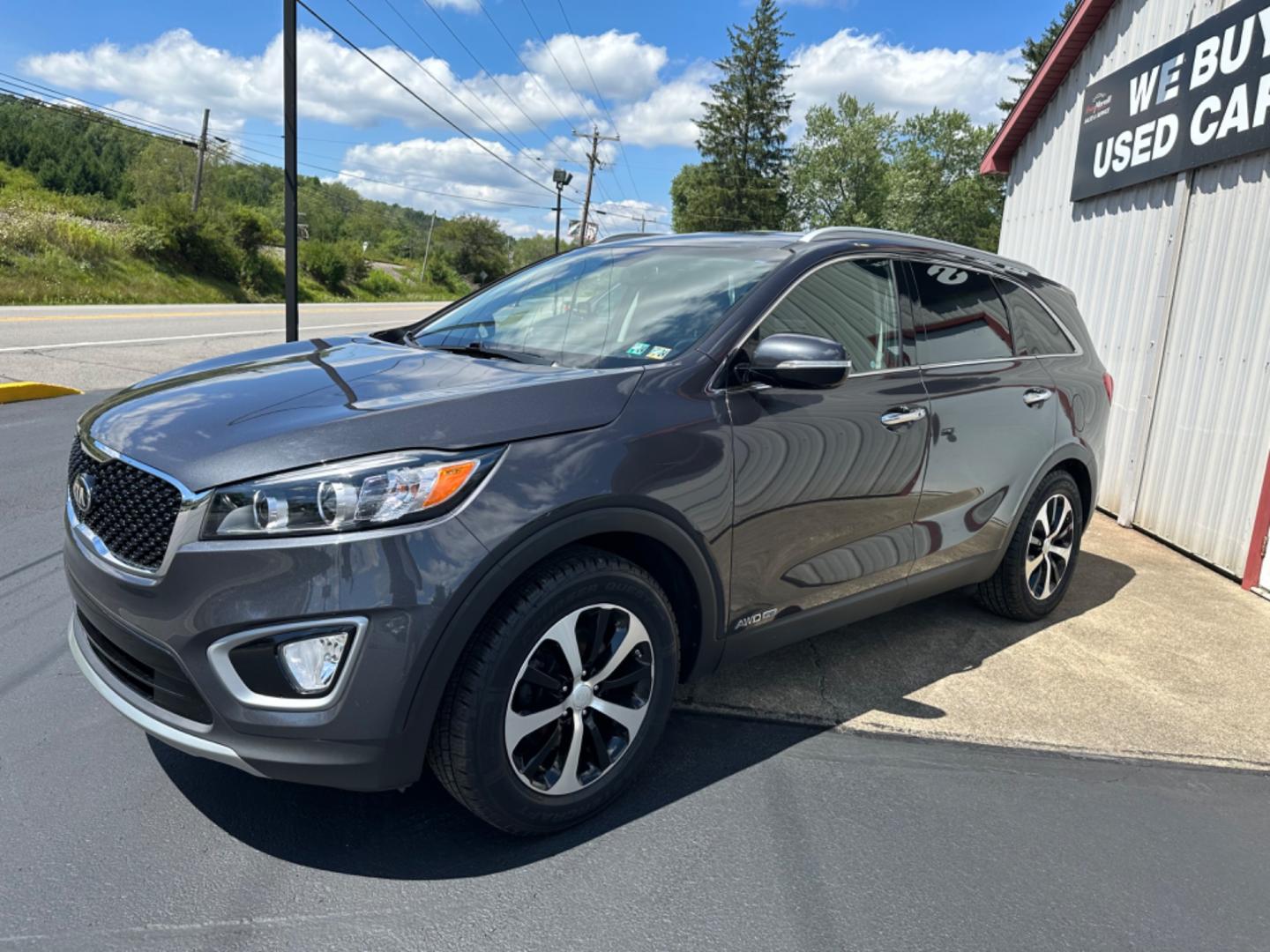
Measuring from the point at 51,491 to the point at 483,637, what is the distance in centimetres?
474

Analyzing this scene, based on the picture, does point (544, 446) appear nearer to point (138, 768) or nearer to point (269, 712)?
point (269, 712)

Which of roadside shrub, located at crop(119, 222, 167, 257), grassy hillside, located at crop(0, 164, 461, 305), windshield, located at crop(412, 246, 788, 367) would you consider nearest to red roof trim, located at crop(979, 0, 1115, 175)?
windshield, located at crop(412, 246, 788, 367)

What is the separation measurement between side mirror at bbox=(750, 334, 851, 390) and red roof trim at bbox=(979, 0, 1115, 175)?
6.86 metres

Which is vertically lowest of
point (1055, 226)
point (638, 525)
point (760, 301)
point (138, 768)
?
point (138, 768)

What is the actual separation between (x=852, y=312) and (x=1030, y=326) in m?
1.43

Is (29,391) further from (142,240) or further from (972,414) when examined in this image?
(142,240)

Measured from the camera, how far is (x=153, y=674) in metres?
2.27

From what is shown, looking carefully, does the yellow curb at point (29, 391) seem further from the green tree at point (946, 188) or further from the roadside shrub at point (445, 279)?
the roadside shrub at point (445, 279)

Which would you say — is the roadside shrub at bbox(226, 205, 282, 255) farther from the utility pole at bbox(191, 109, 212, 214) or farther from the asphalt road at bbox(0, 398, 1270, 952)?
the asphalt road at bbox(0, 398, 1270, 952)

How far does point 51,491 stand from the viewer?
5680 mm

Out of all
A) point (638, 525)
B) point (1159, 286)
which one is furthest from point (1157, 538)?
point (638, 525)

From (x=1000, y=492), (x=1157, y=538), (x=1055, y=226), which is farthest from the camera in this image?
(x=1055, y=226)

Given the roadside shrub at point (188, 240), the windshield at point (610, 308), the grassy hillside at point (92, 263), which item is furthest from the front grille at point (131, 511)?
the roadside shrub at point (188, 240)

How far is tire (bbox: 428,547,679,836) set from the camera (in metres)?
2.27
